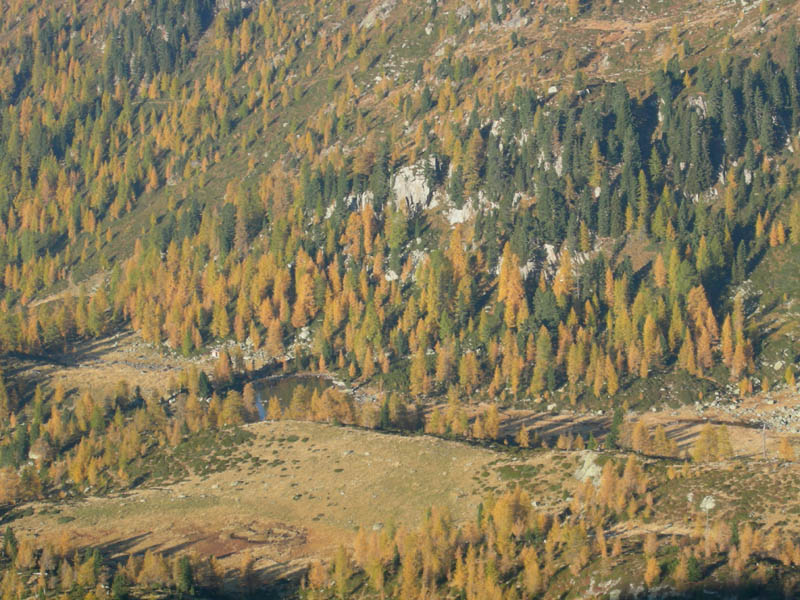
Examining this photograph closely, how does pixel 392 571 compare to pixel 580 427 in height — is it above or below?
above

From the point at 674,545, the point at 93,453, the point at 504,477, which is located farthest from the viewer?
the point at 93,453

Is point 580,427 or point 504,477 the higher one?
point 504,477

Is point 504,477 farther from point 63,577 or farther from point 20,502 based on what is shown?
point 20,502

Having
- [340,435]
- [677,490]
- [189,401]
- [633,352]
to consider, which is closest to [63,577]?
[340,435]

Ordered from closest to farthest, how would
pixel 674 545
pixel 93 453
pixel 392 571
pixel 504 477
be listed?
pixel 674 545
pixel 392 571
pixel 504 477
pixel 93 453

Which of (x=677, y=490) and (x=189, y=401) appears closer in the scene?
(x=677, y=490)

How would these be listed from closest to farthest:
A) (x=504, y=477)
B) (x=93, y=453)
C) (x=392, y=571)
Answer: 1. (x=392, y=571)
2. (x=504, y=477)
3. (x=93, y=453)

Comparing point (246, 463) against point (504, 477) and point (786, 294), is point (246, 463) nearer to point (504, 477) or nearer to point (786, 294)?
point (504, 477)

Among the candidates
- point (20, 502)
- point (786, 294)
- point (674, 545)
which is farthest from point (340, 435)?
point (786, 294)

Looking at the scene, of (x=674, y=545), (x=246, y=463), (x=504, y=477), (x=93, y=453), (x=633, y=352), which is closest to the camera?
(x=674, y=545)
